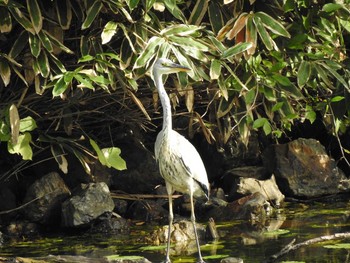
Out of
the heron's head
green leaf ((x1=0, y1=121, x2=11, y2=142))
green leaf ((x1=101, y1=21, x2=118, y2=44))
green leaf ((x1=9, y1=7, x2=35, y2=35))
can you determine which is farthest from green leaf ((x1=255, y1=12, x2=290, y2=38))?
green leaf ((x1=0, y1=121, x2=11, y2=142))

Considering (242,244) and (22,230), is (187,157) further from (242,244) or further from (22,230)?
(22,230)

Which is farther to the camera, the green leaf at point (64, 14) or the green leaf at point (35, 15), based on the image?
the green leaf at point (64, 14)

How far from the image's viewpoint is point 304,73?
740 centimetres

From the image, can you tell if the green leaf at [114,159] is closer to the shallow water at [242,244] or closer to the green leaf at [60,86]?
the shallow water at [242,244]

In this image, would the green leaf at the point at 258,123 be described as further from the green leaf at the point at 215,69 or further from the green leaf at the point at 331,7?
the green leaf at the point at 331,7

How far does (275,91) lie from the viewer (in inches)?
316

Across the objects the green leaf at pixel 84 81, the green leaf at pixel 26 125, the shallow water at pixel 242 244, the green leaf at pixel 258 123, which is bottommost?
the shallow water at pixel 242 244

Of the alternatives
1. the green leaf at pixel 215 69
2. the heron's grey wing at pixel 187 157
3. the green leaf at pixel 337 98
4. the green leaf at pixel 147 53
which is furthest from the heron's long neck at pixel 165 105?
the green leaf at pixel 337 98

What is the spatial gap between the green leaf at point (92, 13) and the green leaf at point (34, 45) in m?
0.39

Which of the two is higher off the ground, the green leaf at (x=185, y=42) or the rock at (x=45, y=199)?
the green leaf at (x=185, y=42)

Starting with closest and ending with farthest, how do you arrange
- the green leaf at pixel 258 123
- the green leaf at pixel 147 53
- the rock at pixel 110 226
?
1. the green leaf at pixel 147 53
2. the green leaf at pixel 258 123
3. the rock at pixel 110 226

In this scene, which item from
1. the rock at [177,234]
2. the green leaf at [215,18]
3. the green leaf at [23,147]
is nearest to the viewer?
the green leaf at [23,147]

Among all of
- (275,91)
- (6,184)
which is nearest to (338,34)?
(275,91)

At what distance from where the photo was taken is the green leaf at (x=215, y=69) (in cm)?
678
